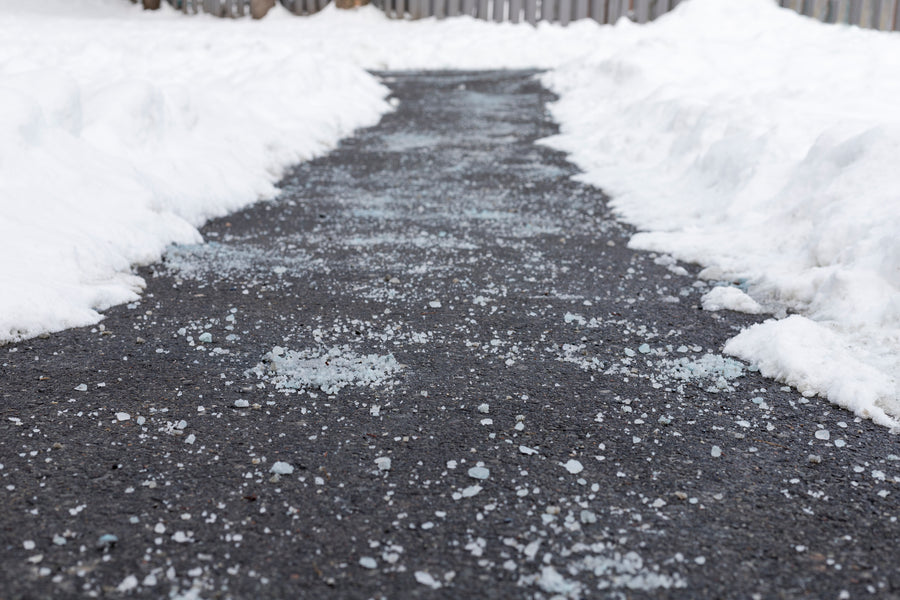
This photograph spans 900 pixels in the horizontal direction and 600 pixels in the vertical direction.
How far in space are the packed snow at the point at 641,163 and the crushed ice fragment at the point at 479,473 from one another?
1471 mm

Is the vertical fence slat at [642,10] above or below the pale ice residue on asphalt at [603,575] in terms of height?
above

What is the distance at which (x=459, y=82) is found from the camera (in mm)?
13656

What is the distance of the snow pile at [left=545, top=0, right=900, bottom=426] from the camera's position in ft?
11.5

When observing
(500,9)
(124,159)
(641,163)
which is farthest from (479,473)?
(500,9)

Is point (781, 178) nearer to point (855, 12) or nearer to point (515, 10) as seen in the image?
point (855, 12)

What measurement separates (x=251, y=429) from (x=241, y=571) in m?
0.86

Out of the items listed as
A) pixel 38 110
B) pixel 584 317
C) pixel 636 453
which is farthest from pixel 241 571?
pixel 38 110

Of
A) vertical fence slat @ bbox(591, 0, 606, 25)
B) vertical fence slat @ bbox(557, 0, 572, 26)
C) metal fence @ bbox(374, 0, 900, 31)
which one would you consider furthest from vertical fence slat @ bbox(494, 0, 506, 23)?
vertical fence slat @ bbox(591, 0, 606, 25)

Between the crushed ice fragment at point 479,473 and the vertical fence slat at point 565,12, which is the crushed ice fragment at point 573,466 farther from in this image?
the vertical fence slat at point 565,12

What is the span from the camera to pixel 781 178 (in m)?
5.52

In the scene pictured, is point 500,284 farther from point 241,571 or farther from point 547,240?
point 241,571

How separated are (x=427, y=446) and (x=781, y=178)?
3910 millimetres

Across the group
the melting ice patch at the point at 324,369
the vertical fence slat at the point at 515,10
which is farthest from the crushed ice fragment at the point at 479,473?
the vertical fence slat at the point at 515,10

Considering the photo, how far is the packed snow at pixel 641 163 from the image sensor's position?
382 centimetres
